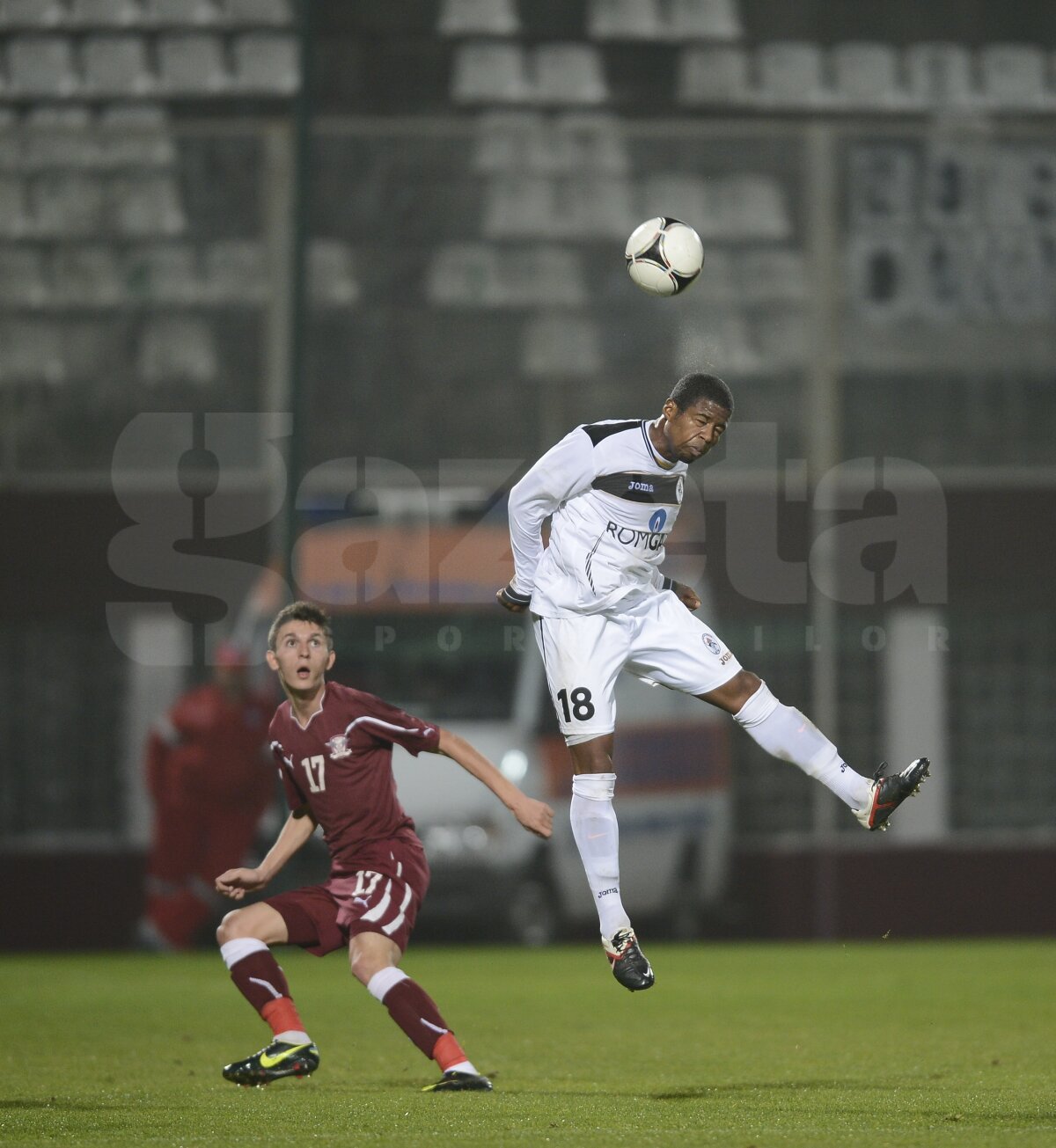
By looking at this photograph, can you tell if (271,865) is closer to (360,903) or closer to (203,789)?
(360,903)

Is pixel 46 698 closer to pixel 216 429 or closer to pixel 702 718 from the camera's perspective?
pixel 216 429

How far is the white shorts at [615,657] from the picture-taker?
7633 mm

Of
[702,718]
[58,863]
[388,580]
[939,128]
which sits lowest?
[58,863]

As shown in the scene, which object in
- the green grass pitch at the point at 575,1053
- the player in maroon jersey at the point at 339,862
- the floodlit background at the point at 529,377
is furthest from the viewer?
the floodlit background at the point at 529,377

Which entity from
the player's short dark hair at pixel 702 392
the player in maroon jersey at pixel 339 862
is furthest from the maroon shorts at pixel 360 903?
the player's short dark hair at pixel 702 392

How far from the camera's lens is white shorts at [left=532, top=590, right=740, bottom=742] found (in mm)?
7633

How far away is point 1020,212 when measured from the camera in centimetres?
1823

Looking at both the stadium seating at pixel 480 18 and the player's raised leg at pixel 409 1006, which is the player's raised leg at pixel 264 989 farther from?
the stadium seating at pixel 480 18

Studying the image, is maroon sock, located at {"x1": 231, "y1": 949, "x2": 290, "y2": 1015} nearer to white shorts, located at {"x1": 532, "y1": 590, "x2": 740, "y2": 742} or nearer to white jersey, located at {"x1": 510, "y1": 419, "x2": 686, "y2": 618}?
white shorts, located at {"x1": 532, "y1": 590, "x2": 740, "y2": 742}

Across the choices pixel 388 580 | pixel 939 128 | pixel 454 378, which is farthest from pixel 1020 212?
pixel 388 580

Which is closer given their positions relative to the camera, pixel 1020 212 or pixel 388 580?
pixel 388 580

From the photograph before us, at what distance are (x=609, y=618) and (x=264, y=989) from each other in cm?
181

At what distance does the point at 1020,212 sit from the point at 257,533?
678cm

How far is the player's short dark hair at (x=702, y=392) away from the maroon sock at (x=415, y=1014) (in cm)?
212
